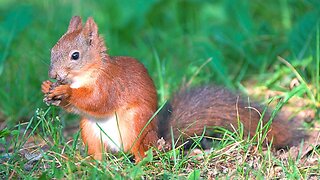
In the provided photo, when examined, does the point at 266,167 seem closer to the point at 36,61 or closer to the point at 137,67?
the point at 137,67

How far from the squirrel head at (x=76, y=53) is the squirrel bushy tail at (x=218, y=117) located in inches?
20.9

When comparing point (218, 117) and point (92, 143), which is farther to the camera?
point (218, 117)

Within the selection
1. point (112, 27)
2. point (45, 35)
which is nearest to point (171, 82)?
point (45, 35)

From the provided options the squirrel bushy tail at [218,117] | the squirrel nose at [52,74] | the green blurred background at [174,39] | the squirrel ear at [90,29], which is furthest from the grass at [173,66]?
the squirrel ear at [90,29]

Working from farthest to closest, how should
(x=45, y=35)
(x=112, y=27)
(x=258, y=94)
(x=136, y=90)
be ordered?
(x=112, y=27) → (x=45, y=35) → (x=258, y=94) → (x=136, y=90)

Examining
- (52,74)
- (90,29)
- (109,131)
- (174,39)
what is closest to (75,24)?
(90,29)

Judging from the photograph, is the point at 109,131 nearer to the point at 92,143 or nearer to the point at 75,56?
the point at 92,143

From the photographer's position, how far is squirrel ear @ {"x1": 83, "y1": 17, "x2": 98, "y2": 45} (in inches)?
141

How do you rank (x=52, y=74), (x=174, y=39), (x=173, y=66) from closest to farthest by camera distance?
(x=52, y=74), (x=173, y=66), (x=174, y=39)

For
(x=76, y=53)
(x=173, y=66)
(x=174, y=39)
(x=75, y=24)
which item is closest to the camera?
(x=76, y=53)

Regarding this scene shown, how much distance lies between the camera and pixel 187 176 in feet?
10.9

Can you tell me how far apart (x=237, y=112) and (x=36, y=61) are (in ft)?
6.26

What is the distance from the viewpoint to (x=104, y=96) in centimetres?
354

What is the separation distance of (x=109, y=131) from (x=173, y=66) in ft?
5.75
